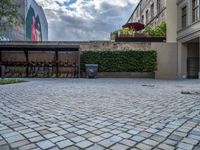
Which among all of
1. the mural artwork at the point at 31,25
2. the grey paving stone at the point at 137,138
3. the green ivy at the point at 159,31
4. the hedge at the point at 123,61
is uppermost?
the mural artwork at the point at 31,25

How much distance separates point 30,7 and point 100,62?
19.8 m

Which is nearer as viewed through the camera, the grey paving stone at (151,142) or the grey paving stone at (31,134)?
the grey paving stone at (151,142)

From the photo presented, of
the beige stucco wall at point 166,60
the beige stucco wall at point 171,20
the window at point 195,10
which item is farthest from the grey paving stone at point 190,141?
the beige stucco wall at point 171,20

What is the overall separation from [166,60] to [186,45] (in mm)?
2250

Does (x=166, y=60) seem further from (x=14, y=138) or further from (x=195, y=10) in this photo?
(x=14, y=138)

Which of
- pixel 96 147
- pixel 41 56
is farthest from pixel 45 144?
pixel 41 56

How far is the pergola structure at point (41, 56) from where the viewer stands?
1852 cm

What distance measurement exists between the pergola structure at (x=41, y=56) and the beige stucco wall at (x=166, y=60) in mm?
6796

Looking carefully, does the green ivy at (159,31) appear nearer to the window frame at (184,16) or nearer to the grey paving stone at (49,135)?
the window frame at (184,16)

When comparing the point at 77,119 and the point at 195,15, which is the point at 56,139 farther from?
the point at 195,15

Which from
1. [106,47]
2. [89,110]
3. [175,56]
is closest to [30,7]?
[106,47]

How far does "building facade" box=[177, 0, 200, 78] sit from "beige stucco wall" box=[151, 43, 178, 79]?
415 millimetres

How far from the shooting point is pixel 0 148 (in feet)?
8.61

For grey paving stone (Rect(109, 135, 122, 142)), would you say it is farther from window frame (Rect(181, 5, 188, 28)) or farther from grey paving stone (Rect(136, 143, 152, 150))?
window frame (Rect(181, 5, 188, 28))
